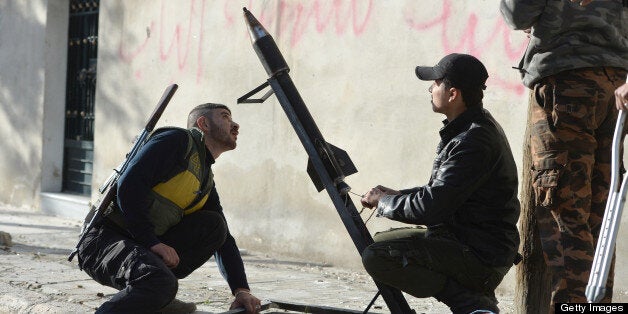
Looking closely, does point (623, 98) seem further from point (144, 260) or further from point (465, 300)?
point (144, 260)

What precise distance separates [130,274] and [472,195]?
149 cm

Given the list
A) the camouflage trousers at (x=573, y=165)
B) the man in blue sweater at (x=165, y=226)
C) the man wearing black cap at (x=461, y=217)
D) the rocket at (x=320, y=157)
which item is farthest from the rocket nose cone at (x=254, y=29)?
the camouflage trousers at (x=573, y=165)

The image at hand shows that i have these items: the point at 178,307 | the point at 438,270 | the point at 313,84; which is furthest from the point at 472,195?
the point at 313,84

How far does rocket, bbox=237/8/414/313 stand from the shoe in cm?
123

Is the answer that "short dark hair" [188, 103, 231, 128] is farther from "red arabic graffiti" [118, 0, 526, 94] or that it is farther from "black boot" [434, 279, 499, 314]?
"red arabic graffiti" [118, 0, 526, 94]

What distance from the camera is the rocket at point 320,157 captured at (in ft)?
13.0

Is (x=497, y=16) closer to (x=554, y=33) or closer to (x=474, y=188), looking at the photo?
(x=554, y=33)

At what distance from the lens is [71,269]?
643 centimetres

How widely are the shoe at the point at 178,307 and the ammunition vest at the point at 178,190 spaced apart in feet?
1.93

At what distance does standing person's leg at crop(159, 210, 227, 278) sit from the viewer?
4.44 metres

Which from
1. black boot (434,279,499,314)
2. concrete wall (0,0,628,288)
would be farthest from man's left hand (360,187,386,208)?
concrete wall (0,0,628,288)

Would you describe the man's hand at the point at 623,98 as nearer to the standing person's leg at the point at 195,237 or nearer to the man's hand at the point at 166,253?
the man's hand at the point at 166,253

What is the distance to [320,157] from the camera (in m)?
3.98

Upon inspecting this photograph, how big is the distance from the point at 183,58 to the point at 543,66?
5012mm
